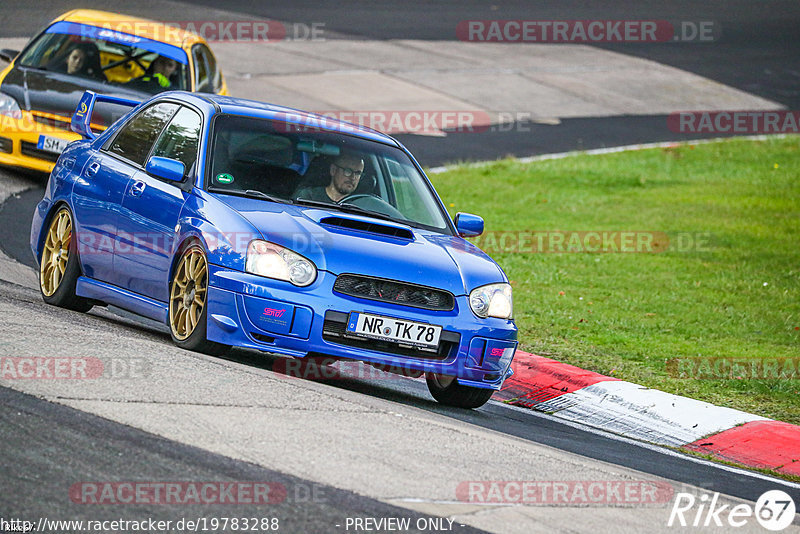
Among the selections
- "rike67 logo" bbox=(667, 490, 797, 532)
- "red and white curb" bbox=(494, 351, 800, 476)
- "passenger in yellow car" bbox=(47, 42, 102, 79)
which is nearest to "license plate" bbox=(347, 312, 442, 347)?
"rike67 logo" bbox=(667, 490, 797, 532)

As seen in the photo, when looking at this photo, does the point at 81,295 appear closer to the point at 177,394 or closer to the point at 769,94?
the point at 177,394

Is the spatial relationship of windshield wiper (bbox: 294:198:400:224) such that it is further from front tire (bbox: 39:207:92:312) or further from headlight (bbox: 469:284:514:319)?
front tire (bbox: 39:207:92:312)

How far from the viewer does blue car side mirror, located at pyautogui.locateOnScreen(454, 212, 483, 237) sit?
28.5ft

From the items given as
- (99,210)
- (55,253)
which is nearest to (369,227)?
(99,210)

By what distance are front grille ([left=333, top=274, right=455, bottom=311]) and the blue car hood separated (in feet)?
0.12

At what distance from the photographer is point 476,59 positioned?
1178 inches

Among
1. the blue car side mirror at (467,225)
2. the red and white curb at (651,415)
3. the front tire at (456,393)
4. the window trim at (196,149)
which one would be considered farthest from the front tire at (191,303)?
the red and white curb at (651,415)

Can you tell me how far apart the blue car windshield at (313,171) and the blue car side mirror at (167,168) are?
18cm

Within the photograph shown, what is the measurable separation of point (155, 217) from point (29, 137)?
19.5 feet

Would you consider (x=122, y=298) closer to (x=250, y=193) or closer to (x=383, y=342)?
(x=250, y=193)

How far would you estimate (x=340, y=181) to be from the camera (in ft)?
27.4

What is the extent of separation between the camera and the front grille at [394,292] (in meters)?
7.29

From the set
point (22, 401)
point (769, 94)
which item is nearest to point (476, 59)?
point (769, 94)

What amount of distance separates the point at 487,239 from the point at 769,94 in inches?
679
